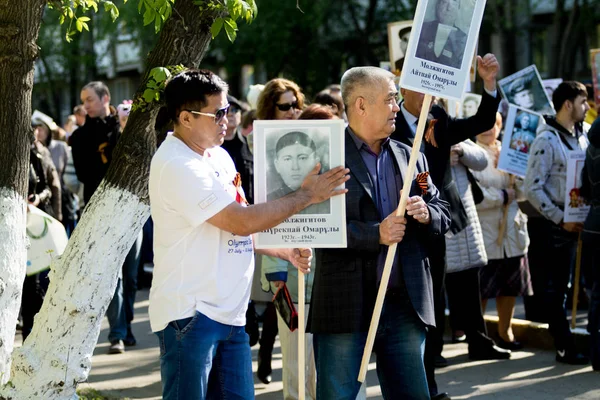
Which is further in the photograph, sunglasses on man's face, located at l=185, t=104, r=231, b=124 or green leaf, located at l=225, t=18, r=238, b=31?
green leaf, located at l=225, t=18, r=238, b=31

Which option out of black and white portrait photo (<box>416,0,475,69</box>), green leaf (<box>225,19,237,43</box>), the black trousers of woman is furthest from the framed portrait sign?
the black trousers of woman

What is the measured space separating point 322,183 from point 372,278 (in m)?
0.65

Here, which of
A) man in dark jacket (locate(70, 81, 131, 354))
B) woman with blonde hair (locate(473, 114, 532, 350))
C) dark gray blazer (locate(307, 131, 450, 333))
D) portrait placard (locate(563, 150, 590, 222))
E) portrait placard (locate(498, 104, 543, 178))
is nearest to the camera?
dark gray blazer (locate(307, 131, 450, 333))

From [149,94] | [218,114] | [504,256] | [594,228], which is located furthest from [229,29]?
[504,256]

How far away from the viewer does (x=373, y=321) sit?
4.86m

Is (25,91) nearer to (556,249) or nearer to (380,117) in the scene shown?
(380,117)

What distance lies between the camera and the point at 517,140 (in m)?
9.66

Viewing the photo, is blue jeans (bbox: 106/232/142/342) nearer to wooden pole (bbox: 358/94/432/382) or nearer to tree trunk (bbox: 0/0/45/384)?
tree trunk (bbox: 0/0/45/384)

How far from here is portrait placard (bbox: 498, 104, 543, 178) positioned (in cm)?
951

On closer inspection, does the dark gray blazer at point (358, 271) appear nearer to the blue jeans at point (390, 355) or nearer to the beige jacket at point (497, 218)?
the blue jeans at point (390, 355)

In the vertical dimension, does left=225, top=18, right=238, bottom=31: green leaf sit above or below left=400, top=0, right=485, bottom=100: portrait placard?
above

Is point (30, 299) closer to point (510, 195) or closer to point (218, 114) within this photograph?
point (510, 195)

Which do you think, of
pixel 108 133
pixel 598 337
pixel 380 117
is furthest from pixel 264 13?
pixel 380 117

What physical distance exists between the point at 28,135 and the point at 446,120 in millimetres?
2523
